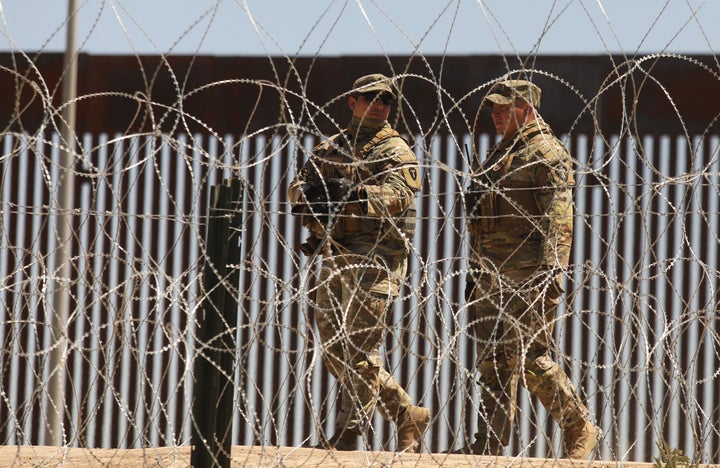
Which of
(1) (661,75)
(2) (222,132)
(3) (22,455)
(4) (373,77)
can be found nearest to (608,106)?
(1) (661,75)

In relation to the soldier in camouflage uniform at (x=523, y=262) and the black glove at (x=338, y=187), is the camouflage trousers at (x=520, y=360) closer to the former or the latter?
the soldier in camouflage uniform at (x=523, y=262)

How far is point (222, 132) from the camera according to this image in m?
9.00

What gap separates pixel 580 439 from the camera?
17.7 feet

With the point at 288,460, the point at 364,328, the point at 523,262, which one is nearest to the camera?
the point at 288,460

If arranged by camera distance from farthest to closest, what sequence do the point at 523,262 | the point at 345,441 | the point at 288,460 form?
the point at 345,441
the point at 523,262
the point at 288,460

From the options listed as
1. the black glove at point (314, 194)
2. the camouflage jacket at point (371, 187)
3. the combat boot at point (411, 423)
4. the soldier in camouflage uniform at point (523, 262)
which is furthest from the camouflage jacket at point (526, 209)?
the combat boot at point (411, 423)

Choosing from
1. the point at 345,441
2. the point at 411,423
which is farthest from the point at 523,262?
the point at 345,441

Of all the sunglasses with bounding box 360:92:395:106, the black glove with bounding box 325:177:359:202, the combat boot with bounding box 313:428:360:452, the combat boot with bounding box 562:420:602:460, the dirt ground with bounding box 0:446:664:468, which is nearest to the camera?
the dirt ground with bounding box 0:446:664:468

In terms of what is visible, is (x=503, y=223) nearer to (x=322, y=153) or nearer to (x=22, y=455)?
(x=322, y=153)

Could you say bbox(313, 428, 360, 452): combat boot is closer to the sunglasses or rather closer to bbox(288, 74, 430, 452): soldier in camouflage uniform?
bbox(288, 74, 430, 452): soldier in camouflage uniform

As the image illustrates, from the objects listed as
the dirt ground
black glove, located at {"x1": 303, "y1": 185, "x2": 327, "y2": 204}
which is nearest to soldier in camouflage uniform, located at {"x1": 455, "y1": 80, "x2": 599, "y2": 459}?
the dirt ground

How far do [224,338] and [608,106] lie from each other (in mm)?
4999

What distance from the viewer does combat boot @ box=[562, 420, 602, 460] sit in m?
5.39

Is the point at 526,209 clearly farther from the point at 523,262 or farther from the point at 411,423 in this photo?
the point at 411,423
